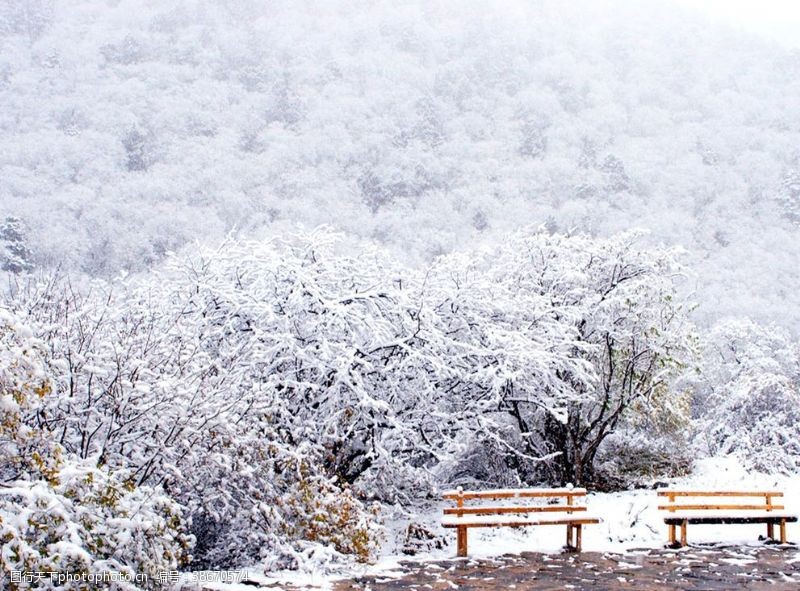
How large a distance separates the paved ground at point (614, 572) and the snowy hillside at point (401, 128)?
2634 cm

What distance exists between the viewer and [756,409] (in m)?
18.5

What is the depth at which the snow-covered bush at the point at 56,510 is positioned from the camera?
450cm

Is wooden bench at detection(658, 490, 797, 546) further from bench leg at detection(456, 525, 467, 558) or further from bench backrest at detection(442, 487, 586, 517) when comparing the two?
bench leg at detection(456, 525, 467, 558)

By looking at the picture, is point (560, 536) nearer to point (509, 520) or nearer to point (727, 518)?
point (509, 520)

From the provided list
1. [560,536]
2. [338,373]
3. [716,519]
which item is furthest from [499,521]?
[716,519]

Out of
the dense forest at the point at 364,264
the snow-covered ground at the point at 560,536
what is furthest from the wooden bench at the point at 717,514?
the dense forest at the point at 364,264

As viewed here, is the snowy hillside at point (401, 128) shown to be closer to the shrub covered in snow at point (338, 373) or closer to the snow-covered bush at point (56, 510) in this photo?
the shrub covered in snow at point (338, 373)

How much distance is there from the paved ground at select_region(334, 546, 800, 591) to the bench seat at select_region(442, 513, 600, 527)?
395mm

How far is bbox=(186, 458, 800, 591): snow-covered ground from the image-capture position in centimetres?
757

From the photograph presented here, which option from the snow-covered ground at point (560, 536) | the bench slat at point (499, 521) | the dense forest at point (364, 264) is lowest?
the snow-covered ground at point (560, 536)

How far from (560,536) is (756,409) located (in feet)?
35.2

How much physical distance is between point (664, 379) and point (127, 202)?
3531cm

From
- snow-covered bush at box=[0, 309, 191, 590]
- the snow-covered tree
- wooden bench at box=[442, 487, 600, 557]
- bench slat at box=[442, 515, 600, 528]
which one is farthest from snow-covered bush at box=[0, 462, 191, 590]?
the snow-covered tree

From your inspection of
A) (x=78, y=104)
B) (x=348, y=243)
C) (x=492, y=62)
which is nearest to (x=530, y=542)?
(x=348, y=243)
